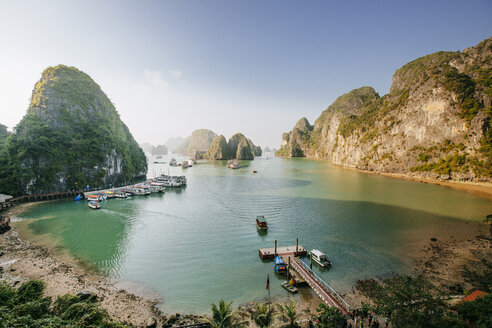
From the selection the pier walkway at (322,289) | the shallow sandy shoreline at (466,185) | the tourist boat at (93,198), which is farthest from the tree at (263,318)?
→ the shallow sandy shoreline at (466,185)

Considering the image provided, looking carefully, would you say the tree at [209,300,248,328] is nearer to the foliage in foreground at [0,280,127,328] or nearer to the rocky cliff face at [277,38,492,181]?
the foliage in foreground at [0,280,127,328]

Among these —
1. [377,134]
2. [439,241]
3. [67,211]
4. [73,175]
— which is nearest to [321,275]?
[439,241]

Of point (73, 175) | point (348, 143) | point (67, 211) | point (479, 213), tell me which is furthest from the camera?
point (348, 143)

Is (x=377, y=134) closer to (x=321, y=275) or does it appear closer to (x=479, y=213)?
(x=479, y=213)

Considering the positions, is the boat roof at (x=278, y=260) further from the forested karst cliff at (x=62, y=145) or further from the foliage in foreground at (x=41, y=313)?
the forested karst cliff at (x=62, y=145)

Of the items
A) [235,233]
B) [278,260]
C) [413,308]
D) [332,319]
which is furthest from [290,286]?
[235,233]

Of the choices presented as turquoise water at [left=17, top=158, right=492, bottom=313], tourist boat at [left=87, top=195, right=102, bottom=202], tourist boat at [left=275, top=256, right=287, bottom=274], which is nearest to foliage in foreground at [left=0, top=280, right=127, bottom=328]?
turquoise water at [left=17, top=158, right=492, bottom=313]
